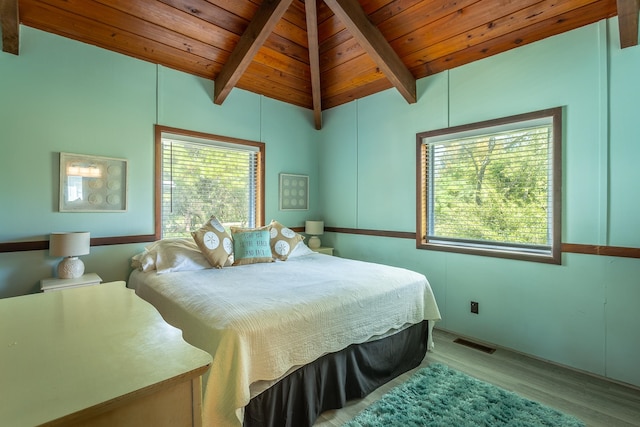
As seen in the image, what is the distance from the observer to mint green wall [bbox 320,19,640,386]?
2.28 meters

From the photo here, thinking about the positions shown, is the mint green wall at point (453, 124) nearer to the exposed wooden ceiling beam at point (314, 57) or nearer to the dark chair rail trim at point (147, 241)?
the dark chair rail trim at point (147, 241)

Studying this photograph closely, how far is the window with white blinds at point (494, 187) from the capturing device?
2645mm

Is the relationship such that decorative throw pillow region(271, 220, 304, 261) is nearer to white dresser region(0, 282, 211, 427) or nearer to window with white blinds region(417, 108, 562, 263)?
window with white blinds region(417, 108, 562, 263)

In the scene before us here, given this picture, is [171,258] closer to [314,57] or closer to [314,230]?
[314,230]

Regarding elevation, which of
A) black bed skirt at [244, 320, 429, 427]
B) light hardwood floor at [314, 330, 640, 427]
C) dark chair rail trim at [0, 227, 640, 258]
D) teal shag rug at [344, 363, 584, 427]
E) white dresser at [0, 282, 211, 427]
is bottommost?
light hardwood floor at [314, 330, 640, 427]

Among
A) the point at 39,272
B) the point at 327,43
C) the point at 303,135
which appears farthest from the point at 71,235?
the point at 327,43

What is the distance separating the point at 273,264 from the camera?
3.11 meters

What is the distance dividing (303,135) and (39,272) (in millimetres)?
3338

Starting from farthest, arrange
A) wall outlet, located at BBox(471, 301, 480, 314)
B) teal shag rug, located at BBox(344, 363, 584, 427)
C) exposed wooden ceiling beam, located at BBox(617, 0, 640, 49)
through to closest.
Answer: wall outlet, located at BBox(471, 301, 480, 314) < exposed wooden ceiling beam, located at BBox(617, 0, 640, 49) < teal shag rug, located at BBox(344, 363, 584, 427)

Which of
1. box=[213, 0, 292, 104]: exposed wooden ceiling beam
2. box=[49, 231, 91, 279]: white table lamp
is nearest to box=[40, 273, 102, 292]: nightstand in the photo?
box=[49, 231, 91, 279]: white table lamp

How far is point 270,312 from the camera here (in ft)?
5.70

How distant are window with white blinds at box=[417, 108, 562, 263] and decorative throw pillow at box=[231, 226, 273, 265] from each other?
170 centimetres

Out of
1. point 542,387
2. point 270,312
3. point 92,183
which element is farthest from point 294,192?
point 542,387

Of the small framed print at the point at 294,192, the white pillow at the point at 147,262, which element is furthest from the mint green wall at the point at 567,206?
the white pillow at the point at 147,262
